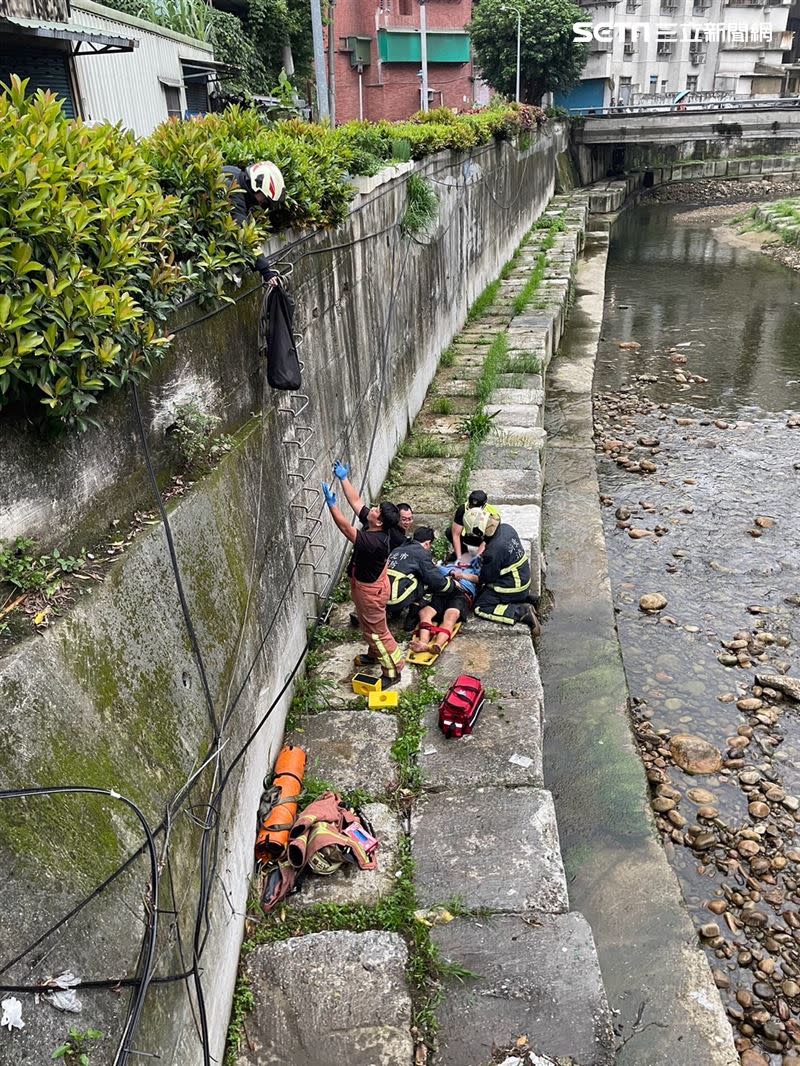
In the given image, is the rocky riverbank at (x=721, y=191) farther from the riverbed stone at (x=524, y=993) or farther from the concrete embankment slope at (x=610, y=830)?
the riverbed stone at (x=524, y=993)

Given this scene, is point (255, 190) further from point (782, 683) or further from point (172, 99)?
point (172, 99)

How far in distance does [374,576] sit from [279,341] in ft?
5.86

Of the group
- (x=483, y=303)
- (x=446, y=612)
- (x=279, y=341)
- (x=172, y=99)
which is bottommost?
(x=446, y=612)

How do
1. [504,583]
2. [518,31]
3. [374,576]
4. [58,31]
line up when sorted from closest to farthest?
[374,576], [504,583], [58,31], [518,31]

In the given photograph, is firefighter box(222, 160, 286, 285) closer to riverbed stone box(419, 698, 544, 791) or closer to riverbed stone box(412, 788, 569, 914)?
riverbed stone box(419, 698, 544, 791)

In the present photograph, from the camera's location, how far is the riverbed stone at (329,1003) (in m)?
3.58

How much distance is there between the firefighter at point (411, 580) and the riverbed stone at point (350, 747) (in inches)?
44.5

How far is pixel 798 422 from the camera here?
1254cm

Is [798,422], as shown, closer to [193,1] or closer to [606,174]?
[193,1]

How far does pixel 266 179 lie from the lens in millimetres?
4840

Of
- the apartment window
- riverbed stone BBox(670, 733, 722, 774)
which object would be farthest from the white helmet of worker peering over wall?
the apartment window

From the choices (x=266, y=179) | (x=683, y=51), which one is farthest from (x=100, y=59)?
(x=683, y=51)

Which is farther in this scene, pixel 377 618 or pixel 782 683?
pixel 782 683

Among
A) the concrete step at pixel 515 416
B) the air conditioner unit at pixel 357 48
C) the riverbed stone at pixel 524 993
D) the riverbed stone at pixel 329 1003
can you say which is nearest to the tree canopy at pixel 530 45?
the air conditioner unit at pixel 357 48
